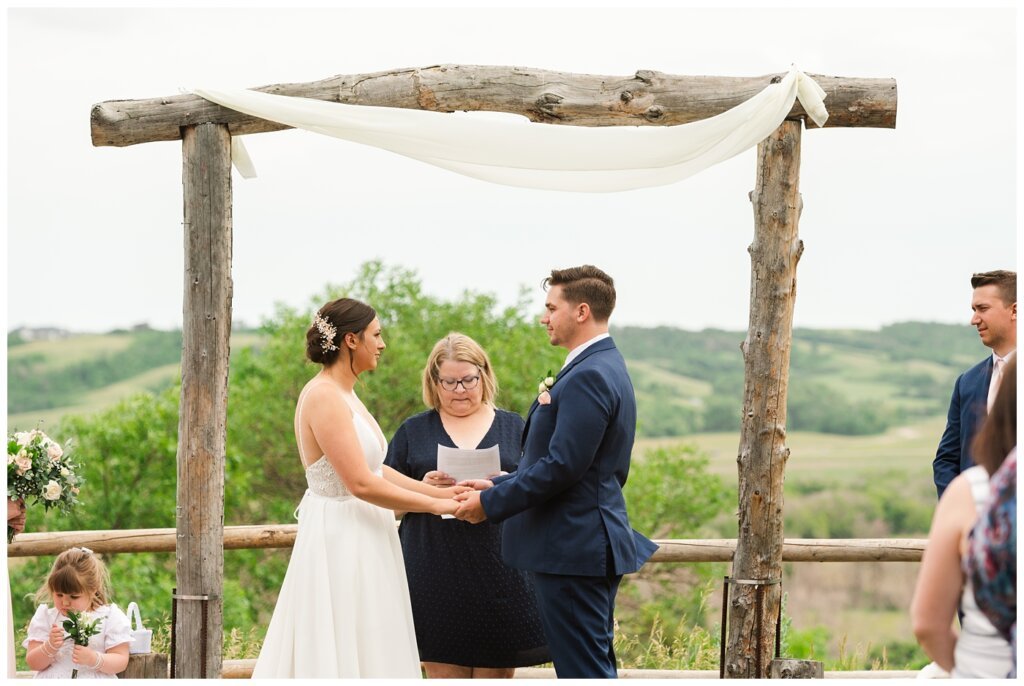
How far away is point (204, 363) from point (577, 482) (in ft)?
6.21

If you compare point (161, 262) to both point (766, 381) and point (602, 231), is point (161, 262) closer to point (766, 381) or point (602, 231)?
point (602, 231)

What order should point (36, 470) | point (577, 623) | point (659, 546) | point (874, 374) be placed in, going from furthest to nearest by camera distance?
point (874, 374), point (659, 546), point (36, 470), point (577, 623)

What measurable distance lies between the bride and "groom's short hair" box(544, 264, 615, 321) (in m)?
0.74

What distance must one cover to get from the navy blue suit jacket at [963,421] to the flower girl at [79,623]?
3.40 meters

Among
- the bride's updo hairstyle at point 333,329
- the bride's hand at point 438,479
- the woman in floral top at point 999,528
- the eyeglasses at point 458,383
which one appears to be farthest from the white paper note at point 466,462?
the woman in floral top at point 999,528

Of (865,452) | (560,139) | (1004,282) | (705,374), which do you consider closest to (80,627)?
(560,139)

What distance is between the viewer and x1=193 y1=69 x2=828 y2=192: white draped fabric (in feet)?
14.9

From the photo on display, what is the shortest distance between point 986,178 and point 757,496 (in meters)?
15.7

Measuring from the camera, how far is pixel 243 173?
5121 millimetres

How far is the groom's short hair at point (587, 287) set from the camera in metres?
4.06

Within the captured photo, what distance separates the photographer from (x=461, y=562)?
4418 mm

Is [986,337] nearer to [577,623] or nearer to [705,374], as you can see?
[577,623]

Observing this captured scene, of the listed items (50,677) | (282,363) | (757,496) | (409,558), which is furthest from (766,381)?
(282,363)

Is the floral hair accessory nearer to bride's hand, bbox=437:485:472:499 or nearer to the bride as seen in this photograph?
the bride
